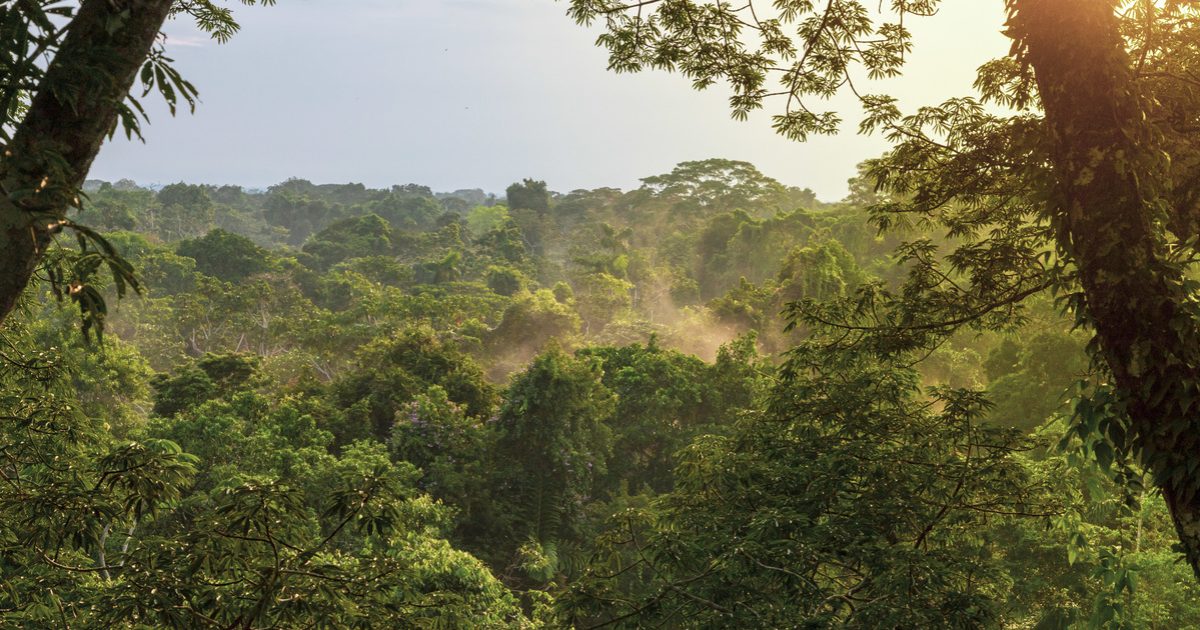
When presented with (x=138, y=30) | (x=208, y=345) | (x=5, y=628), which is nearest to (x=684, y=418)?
(x=5, y=628)

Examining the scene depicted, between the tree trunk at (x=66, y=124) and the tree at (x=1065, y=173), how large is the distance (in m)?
3.10

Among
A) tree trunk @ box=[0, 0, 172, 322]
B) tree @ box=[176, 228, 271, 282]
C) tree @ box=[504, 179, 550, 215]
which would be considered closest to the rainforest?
tree trunk @ box=[0, 0, 172, 322]

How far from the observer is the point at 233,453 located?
38.5 feet

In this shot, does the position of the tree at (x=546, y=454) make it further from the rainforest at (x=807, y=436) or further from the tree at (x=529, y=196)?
the tree at (x=529, y=196)

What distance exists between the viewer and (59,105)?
Answer: 2193 mm

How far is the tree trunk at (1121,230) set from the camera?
8.79 feet

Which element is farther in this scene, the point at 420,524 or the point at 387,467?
the point at 387,467

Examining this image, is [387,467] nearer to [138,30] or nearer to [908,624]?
[908,624]

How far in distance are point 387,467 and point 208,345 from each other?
Result: 1680 cm

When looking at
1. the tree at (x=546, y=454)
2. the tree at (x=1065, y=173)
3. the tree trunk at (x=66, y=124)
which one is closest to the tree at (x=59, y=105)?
the tree trunk at (x=66, y=124)

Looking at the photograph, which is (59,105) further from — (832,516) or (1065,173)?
(832,516)

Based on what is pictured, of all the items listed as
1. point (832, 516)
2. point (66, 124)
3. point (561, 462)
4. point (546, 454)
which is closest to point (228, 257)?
point (546, 454)

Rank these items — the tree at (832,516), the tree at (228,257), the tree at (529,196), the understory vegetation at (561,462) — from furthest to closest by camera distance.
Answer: the tree at (529,196)
the tree at (228,257)
the tree at (832,516)
the understory vegetation at (561,462)

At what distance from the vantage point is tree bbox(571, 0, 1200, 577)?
9.03 feet
